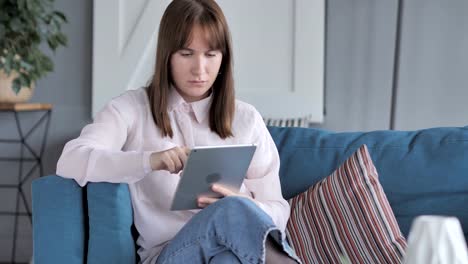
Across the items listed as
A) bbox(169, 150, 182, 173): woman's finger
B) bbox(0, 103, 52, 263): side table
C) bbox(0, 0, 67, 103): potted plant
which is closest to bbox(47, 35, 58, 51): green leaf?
bbox(0, 0, 67, 103): potted plant

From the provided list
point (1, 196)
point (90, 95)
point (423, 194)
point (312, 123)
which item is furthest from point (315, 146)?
point (1, 196)

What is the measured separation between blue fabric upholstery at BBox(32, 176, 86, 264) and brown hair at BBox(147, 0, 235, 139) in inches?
13.9

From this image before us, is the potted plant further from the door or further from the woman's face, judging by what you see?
the woman's face

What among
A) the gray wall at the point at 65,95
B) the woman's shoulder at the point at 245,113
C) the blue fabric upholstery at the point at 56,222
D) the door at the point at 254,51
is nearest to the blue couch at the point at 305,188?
the blue fabric upholstery at the point at 56,222

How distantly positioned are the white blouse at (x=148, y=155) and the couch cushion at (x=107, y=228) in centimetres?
3

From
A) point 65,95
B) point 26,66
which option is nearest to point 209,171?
point 26,66

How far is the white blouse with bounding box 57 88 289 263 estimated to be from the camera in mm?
1688

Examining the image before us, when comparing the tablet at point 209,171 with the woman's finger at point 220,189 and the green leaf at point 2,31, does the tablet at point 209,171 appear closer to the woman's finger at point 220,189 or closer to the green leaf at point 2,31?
the woman's finger at point 220,189

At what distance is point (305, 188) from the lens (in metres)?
2.12

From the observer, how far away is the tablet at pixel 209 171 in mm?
1536

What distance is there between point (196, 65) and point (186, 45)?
61 millimetres

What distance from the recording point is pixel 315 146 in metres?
2.19

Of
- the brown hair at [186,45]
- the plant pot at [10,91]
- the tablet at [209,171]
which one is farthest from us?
the plant pot at [10,91]

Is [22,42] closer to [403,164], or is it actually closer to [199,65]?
[199,65]
